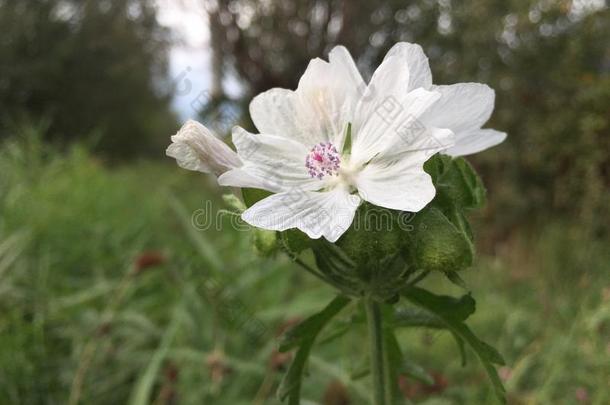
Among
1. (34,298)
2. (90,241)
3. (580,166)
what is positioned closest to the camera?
(34,298)

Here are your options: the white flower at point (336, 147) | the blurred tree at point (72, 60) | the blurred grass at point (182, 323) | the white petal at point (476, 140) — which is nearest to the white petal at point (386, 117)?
the white flower at point (336, 147)

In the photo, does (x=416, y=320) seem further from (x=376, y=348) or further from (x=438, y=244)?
(x=438, y=244)

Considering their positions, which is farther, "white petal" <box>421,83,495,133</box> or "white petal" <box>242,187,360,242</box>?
"white petal" <box>421,83,495,133</box>

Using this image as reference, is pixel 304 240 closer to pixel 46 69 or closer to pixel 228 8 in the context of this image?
pixel 228 8

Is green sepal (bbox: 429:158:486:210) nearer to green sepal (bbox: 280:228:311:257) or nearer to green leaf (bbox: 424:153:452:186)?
green leaf (bbox: 424:153:452:186)

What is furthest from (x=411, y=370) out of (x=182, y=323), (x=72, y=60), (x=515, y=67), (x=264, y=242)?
(x=72, y=60)

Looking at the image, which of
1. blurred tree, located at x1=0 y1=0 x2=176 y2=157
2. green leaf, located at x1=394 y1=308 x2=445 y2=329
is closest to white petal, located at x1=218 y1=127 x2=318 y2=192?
green leaf, located at x1=394 y1=308 x2=445 y2=329

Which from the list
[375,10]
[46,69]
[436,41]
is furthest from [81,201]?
[46,69]
